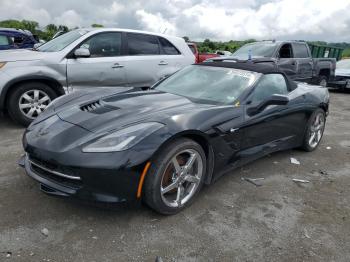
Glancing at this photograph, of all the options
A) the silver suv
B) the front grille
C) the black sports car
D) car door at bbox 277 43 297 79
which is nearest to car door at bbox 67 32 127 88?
the silver suv

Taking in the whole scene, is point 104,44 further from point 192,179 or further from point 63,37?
point 192,179

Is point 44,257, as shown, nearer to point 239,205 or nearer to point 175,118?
point 175,118

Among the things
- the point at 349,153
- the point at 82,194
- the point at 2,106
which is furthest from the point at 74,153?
the point at 349,153

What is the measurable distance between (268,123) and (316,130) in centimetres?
160

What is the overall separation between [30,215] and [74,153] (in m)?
0.78

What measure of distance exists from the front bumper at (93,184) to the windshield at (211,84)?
4.44 feet

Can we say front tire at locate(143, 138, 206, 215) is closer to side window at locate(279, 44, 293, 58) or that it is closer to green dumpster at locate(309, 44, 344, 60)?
side window at locate(279, 44, 293, 58)

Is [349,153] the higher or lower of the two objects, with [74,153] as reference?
lower

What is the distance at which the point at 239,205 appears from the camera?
3211 millimetres

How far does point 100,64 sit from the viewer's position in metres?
5.79

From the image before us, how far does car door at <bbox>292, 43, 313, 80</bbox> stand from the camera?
9.46 meters

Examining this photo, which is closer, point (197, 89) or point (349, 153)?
point (197, 89)

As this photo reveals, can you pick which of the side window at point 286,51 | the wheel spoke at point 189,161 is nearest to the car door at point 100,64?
the wheel spoke at point 189,161

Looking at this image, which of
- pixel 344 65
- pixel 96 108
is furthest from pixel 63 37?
pixel 344 65
